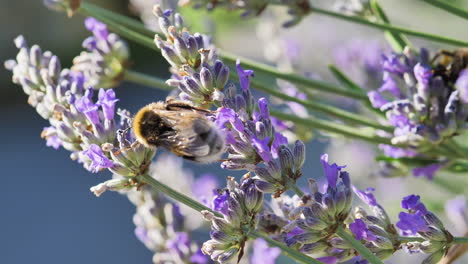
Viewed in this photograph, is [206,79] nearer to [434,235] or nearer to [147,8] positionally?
[434,235]

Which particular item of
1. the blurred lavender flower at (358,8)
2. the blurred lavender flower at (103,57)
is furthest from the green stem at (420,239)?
the blurred lavender flower at (103,57)

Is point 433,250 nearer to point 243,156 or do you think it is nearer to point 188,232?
point 243,156

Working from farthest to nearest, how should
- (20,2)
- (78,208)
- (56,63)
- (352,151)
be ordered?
(20,2)
(78,208)
(352,151)
(56,63)

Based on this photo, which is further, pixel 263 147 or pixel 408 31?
pixel 408 31

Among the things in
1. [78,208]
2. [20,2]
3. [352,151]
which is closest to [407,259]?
[352,151]

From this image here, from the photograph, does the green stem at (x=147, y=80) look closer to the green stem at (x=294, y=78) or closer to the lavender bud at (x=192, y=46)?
the green stem at (x=294, y=78)

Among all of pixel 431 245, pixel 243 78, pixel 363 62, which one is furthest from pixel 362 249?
pixel 363 62

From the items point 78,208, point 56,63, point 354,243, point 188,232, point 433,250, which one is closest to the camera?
point 354,243
